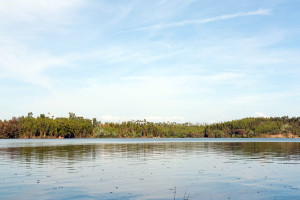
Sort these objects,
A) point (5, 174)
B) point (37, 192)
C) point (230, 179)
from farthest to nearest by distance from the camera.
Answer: point (5, 174) < point (230, 179) < point (37, 192)

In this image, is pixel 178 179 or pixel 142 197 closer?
pixel 142 197

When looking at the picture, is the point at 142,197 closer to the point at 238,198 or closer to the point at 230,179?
the point at 238,198

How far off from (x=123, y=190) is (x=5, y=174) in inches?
678

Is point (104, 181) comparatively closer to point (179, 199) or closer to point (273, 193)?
point (179, 199)

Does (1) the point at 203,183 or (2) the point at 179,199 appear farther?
(1) the point at 203,183

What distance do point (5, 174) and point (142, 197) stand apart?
20.1 metres

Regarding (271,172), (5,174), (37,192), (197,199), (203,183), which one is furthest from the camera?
(271,172)

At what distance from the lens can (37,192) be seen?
25266 mm

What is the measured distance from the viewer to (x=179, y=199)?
23.0 m

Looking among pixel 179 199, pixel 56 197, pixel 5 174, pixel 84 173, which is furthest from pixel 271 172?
pixel 5 174

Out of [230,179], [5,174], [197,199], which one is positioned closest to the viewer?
[197,199]

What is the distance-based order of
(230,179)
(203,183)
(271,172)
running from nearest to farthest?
(203,183)
(230,179)
(271,172)

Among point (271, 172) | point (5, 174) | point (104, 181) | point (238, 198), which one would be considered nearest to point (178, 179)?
point (104, 181)

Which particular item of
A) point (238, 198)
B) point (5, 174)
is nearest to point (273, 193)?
point (238, 198)
